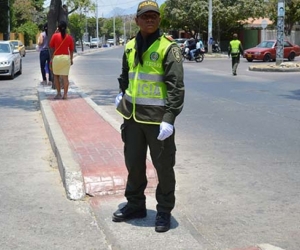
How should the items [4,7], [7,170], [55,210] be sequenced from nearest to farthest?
1. [55,210]
2. [7,170]
3. [4,7]

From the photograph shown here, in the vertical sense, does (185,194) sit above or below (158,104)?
below

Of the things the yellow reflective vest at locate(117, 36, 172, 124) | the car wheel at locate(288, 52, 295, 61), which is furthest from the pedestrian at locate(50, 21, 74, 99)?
the car wheel at locate(288, 52, 295, 61)

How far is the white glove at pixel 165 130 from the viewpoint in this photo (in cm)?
432

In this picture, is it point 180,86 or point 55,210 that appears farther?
point 55,210

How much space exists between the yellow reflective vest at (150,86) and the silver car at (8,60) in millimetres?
16118

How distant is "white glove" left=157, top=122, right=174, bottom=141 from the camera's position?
4.32 meters

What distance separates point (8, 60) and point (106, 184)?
604 inches

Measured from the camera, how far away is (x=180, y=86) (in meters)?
4.40

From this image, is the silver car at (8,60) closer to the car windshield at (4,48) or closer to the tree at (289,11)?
the car windshield at (4,48)

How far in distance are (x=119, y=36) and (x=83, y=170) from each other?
15122cm

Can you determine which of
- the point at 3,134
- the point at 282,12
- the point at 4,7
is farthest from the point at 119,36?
the point at 3,134

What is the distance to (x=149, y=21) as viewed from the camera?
446 centimetres

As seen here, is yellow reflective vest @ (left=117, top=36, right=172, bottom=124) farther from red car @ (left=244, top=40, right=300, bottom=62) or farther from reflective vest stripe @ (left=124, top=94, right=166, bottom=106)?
red car @ (left=244, top=40, right=300, bottom=62)

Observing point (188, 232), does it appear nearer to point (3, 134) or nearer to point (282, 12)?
point (3, 134)
